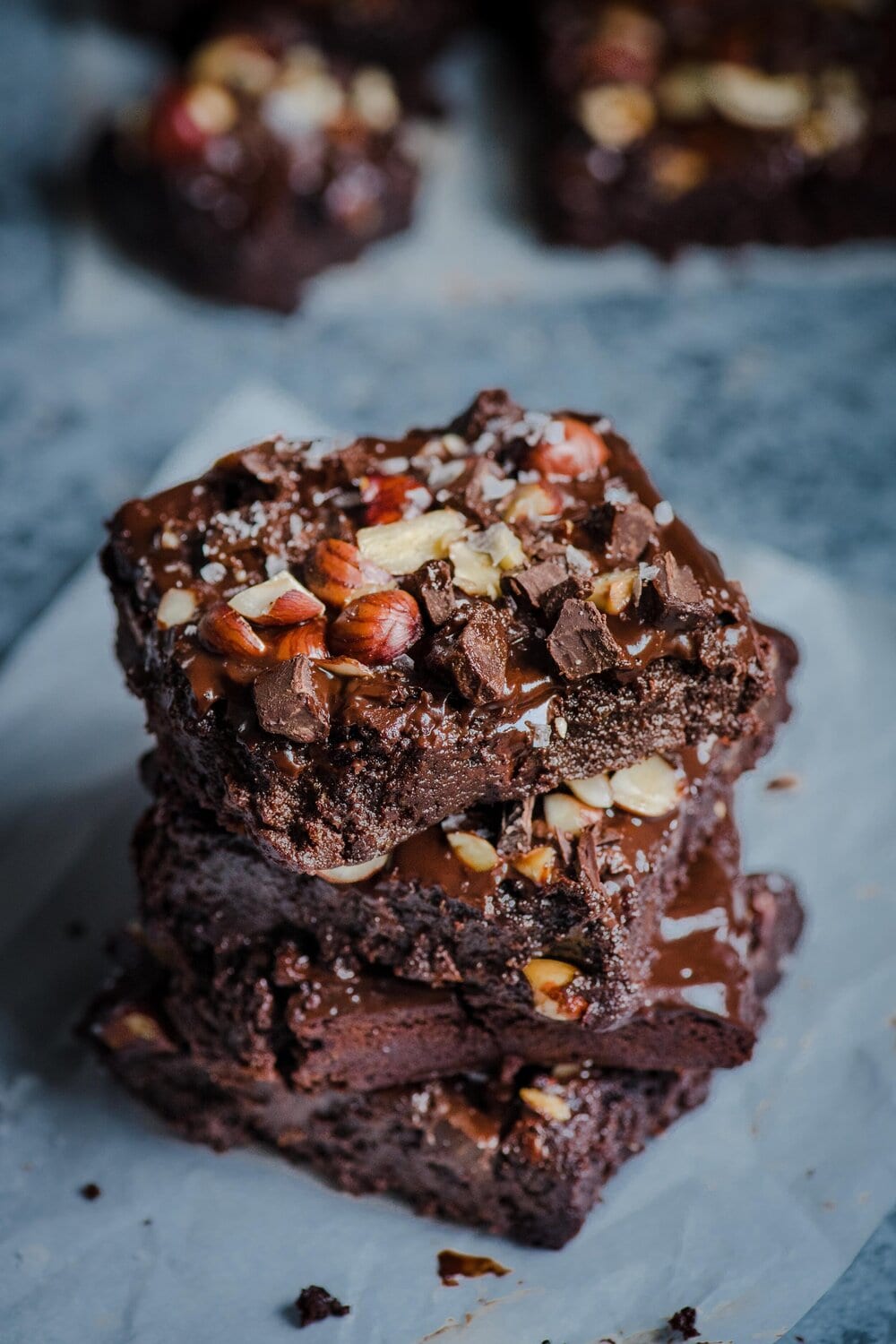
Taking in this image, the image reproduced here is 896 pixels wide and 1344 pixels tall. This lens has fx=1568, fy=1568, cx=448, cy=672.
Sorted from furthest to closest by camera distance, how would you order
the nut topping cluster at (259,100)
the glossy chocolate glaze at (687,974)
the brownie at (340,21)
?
the brownie at (340,21)
the nut topping cluster at (259,100)
the glossy chocolate glaze at (687,974)

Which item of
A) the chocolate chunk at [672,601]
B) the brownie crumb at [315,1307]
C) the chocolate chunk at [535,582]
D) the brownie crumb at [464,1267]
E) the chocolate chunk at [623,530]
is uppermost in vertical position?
the chocolate chunk at [623,530]

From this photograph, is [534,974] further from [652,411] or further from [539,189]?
[539,189]

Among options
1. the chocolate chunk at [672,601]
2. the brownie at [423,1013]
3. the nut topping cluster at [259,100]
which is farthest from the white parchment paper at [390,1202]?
the nut topping cluster at [259,100]

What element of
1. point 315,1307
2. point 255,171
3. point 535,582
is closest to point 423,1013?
point 315,1307

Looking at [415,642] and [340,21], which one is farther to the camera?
[340,21]

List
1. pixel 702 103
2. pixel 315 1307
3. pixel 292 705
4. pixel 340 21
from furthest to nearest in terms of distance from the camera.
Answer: pixel 340 21 < pixel 702 103 < pixel 315 1307 < pixel 292 705

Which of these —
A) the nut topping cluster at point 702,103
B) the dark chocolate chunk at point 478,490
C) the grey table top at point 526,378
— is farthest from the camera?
the nut topping cluster at point 702,103

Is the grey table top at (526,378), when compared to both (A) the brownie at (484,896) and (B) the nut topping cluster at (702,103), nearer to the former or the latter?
(B) the nut topping cluster at (702,103)

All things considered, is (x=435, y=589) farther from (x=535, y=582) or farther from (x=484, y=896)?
(x=484, y=896)

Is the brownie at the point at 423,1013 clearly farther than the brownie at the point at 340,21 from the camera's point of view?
No
